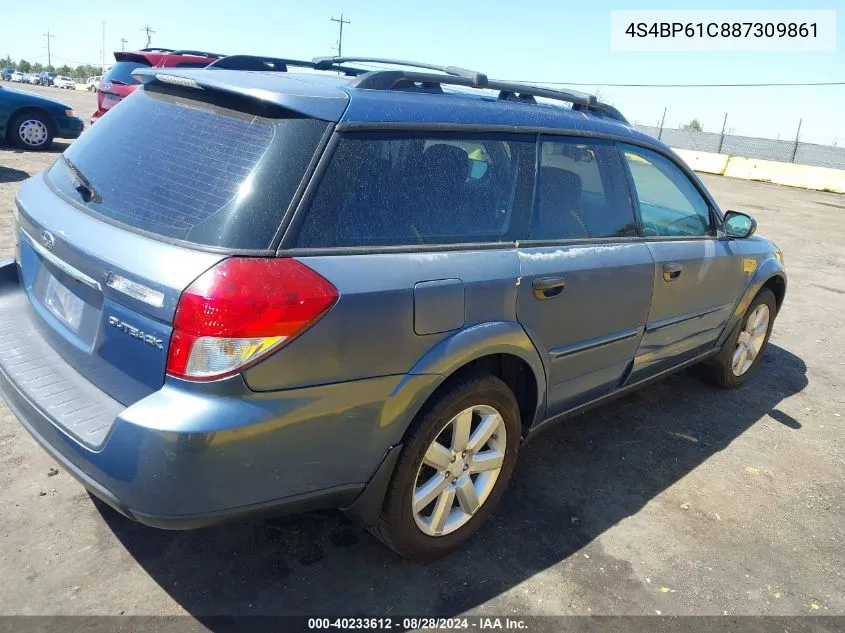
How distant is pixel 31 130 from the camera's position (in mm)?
11258

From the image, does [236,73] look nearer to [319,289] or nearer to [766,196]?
[319,289]

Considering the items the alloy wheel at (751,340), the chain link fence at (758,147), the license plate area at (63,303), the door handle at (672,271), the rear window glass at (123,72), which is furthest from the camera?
the chain link fence at (758,147)

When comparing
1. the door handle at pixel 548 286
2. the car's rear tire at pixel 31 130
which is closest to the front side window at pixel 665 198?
the door handle at pixel 548 286

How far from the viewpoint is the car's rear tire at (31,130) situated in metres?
11.2

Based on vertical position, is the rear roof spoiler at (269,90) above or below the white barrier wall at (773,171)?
above

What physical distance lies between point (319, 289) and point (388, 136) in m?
0.66

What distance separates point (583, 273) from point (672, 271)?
2.77 ft

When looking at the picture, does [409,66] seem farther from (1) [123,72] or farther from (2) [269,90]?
(1) [123,72]

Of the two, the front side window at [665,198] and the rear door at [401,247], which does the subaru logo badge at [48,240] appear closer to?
the rear door at [401,247]

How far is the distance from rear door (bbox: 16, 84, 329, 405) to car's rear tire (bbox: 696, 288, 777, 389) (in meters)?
3.48

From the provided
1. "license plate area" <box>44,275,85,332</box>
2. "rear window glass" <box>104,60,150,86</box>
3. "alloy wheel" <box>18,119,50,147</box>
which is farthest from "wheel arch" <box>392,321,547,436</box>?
"alloy wheel" <box>18,119,50,147</box>

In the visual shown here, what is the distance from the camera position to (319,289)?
76.5 inches

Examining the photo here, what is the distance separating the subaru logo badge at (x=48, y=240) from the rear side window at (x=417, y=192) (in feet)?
3.17

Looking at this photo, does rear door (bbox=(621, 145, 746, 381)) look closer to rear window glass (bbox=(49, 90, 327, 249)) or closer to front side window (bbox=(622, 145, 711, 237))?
front side window (bbox=(622, 145, 711, 237))
